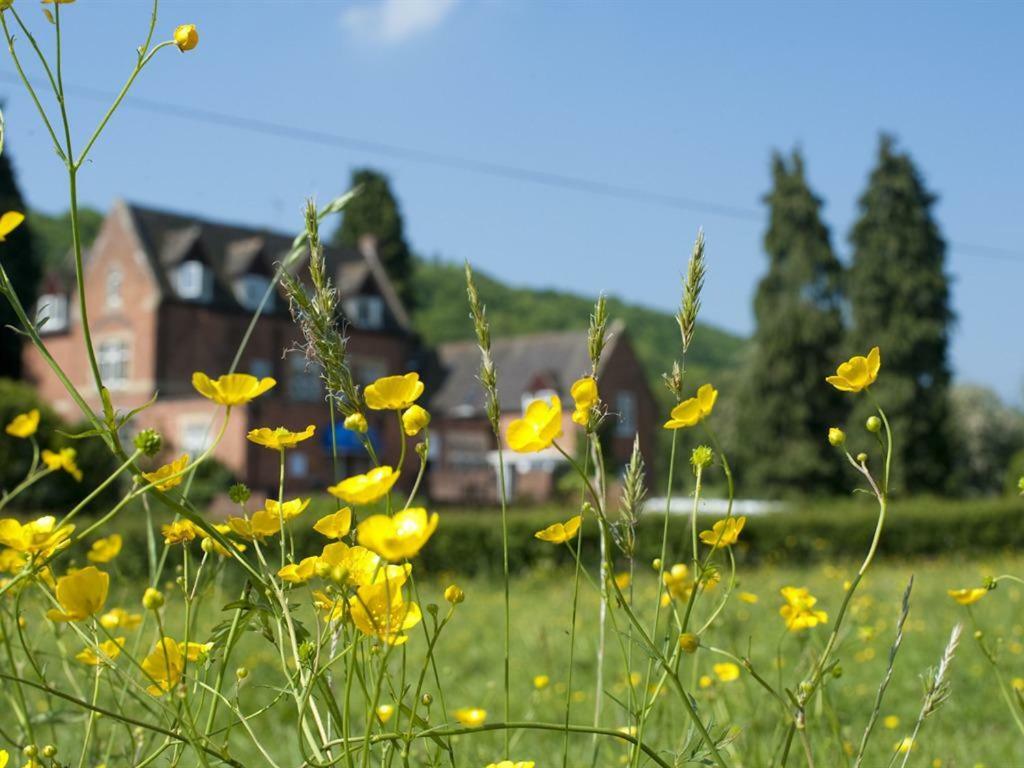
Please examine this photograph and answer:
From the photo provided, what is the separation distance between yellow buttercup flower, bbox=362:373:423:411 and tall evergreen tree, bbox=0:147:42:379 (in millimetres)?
26127

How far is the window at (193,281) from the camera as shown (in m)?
23.3

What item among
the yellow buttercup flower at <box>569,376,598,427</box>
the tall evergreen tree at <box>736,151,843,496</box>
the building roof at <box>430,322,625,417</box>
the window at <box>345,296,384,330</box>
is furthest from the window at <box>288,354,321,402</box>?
the yellow buttercup flower at <box>569,376,598,427</box>

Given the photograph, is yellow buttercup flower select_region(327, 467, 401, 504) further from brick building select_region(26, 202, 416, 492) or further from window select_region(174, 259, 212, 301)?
window select_region(174, 259, 212, 301)

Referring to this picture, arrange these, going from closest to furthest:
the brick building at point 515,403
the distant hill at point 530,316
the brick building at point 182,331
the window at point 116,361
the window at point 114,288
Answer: the brick building at point 182,331
the window at point 116,361
the window at point 114,288
the brick building at point 515,403
the distant hill at point 530,316

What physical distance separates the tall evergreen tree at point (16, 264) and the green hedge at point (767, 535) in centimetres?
1559

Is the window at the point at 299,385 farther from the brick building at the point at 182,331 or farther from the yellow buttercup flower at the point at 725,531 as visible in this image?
the yellow buttercup flower at the point at 725,531

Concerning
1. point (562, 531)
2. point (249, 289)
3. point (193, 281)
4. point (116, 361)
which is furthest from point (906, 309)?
point (562, 531)

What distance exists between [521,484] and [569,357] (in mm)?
3564

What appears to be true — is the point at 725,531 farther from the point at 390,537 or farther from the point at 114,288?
the point at 114,288

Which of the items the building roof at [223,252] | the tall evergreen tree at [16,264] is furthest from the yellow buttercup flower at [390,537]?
the tall evergreen tree at [16,264]

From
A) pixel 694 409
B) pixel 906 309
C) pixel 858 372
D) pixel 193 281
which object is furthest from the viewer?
pixel 906 309

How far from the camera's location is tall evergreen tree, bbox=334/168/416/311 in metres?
32.9

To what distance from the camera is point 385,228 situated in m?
32.9

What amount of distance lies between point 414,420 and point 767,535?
12.8 meters
